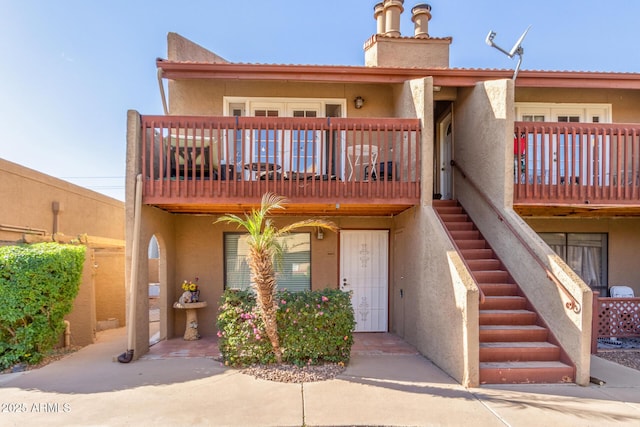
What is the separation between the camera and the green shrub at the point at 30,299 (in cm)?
549

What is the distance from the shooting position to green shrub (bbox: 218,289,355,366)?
5.52 m

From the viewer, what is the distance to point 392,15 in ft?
33.6

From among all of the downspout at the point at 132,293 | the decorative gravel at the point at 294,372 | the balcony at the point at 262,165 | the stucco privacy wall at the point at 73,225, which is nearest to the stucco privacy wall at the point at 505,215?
the balcony at the point at 262,165

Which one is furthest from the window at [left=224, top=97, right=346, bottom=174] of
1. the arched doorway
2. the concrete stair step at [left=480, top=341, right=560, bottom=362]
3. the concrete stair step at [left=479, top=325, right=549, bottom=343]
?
the concrete stair step at [left=480, top=341, right=560, bottom=362]

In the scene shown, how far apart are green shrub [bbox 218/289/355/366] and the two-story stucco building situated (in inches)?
64.4

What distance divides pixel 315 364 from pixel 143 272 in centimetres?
342

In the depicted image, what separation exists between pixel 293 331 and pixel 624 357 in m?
5.92

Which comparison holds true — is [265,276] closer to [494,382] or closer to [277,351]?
[277,351]

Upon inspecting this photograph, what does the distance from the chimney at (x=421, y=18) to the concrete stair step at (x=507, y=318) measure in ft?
27.6

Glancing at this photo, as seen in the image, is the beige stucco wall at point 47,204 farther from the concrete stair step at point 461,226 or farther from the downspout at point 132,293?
the concrete stair step at point 461,226

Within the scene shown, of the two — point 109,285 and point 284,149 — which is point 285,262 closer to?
point 284,149

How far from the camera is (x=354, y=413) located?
4.14 metres

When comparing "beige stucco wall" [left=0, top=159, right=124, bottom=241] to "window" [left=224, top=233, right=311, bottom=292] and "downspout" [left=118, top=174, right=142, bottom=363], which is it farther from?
"window" [left=224, top=233, right=311, bottom=292]

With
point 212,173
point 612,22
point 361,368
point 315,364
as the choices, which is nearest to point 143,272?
point 212,173
